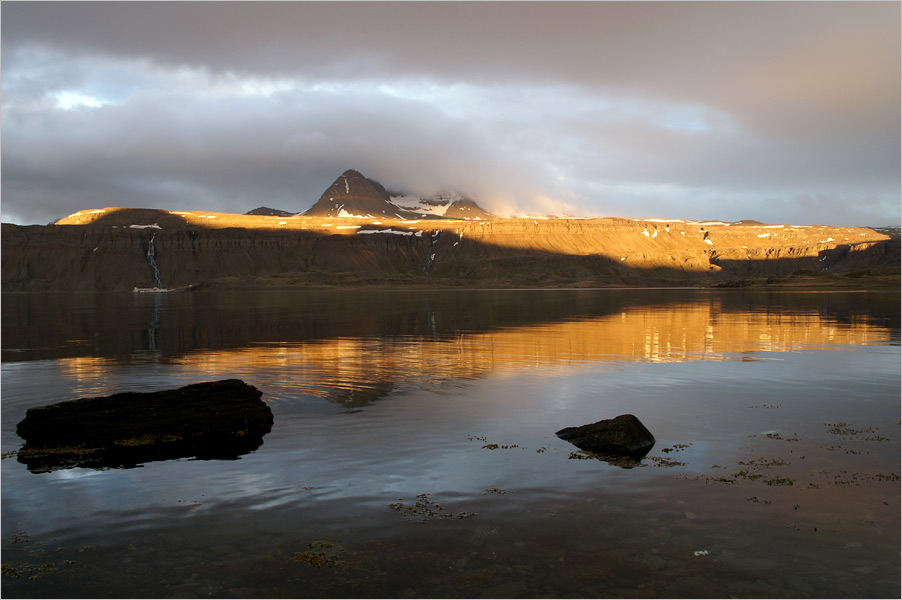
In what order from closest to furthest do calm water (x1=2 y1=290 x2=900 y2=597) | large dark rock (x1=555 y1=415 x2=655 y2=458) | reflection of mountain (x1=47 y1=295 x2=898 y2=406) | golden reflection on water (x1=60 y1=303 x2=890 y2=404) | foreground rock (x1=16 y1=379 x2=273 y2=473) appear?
calm water (x1=2 y1=290 x2=900 y2=597) < foreground rock (x1=16 y1=379 x2=273 y2=473) < large dark rock (x1=555 y1=415 x2=655 y2=458) < reflection of mountain (x1=47 y1=295 x2=898 y2=406) < golden reflection on water (x1=60 y1=303 x2=890 y2=404)

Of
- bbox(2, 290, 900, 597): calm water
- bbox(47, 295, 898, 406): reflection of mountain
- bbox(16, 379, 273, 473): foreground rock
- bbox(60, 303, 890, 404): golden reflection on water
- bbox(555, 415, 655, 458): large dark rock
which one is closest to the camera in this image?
bbox(2, 290, 900, 597): calm water

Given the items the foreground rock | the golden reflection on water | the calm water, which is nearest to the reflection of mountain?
the golden reflection on water

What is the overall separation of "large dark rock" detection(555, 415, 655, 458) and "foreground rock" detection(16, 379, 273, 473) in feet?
28.4

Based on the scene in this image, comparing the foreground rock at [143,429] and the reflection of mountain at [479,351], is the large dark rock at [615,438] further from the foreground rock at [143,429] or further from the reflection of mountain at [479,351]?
the reflection of mountain at [479,351]

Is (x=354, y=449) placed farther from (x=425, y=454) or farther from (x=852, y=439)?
(x=852, y=439)

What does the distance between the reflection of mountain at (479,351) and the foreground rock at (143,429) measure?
5131 mm

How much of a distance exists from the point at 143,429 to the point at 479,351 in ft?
75.5

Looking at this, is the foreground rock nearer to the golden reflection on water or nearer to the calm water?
the calm water

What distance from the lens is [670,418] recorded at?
2073cm

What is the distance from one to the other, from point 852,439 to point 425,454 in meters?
11.4

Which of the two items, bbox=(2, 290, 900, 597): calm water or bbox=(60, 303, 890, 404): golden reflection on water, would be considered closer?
bbox=(2, 290, 900, 597): calm water

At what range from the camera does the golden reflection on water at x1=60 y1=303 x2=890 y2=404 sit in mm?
29406

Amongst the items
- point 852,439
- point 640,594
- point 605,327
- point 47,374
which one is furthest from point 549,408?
point 605,327

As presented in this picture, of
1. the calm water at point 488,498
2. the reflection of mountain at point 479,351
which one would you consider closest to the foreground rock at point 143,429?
the calm water at point 488,498
